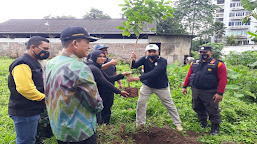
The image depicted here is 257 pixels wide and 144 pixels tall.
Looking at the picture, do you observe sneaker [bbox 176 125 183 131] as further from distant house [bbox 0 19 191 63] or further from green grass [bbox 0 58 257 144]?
distant house [bbox 0 19 191 63]

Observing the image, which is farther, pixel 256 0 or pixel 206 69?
pixel 256 0

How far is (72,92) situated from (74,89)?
0.12 feet

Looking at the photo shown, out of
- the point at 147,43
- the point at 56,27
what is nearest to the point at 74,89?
the point at 147,43

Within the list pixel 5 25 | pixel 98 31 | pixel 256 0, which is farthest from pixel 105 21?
pixel 256 0

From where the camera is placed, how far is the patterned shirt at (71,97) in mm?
1722

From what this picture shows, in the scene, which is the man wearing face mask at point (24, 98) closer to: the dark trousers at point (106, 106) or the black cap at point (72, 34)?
the black cap at point (72, 34)

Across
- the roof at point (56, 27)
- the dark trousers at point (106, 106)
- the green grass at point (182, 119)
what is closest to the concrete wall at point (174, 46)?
the roof at point (56, 27)

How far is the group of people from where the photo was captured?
176 centimetres

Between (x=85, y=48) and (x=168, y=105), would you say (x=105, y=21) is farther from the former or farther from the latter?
(x=85, y=48)

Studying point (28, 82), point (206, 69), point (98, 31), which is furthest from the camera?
point (98, 31)

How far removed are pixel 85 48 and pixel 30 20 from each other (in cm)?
2384

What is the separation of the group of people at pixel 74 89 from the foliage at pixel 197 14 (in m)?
27.1

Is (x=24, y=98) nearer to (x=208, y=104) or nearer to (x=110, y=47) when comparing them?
(x=208, y=104)

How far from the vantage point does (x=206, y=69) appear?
13.1 feet
